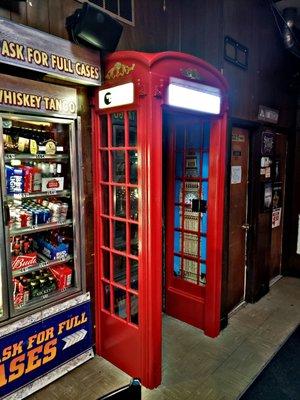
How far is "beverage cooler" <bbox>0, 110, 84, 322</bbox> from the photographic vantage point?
2996mm

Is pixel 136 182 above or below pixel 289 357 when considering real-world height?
above

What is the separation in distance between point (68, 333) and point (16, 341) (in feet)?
1.94

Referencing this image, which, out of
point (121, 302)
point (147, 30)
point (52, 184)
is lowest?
point (121, 302)

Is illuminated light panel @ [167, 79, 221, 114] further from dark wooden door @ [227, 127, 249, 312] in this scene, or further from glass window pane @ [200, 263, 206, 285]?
glass window pane @ [200, 263, 206, 285]

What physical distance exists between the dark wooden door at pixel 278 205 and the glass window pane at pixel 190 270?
230cm

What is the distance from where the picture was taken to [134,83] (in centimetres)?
299

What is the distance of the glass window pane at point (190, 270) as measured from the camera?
4488mm

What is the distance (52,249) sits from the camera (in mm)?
3445

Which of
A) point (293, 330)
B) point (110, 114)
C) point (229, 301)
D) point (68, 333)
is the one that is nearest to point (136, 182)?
point (110, 114)

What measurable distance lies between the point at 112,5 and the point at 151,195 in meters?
2.24

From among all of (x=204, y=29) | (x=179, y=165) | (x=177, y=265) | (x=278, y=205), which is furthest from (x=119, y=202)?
(x=278, y=205)

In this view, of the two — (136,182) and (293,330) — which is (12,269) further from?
(293,330)

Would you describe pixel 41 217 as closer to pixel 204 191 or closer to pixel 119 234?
pixel 119 234

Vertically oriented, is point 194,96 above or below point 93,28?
below
